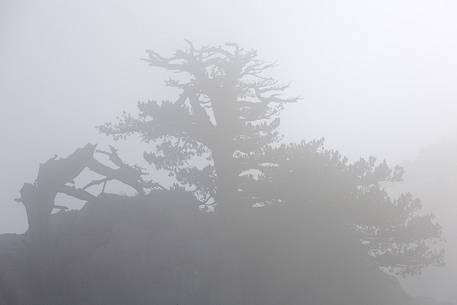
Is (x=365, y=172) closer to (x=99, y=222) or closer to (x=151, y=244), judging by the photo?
(x=151, y=244)

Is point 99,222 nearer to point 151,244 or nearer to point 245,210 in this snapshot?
point 151,244

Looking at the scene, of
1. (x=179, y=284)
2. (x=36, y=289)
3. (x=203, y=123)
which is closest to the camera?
(x=36, y=289)

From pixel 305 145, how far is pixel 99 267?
10938mm

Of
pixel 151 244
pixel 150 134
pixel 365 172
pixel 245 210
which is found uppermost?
pixel 150 134

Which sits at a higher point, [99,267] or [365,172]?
[365,172]

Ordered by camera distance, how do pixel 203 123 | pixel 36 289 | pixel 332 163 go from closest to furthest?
1. pixel 36 289
2. pixel 332 163
3. pixel 203 123

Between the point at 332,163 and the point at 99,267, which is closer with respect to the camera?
the point at 99,267

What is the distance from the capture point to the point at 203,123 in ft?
93.2

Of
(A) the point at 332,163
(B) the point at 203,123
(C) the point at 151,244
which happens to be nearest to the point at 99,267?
(C) the point at 151,244

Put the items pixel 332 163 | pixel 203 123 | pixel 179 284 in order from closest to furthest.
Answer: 1. pixel 179 284
2. pixel 332 163
3. pixel 203 123

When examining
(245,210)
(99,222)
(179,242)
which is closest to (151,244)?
(179,242)

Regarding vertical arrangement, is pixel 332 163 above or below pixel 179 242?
above

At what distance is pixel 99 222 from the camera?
2491cm

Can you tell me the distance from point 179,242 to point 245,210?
11.3 feet
